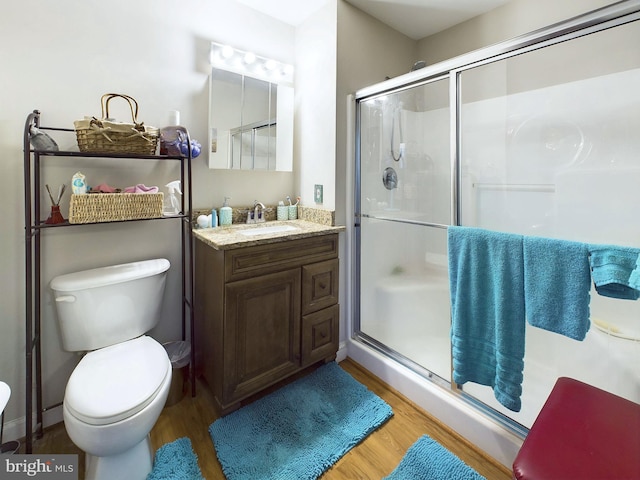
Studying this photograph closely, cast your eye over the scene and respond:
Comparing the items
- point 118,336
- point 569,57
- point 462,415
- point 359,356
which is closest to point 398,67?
point 569,57

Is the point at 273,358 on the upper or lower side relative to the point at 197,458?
upper

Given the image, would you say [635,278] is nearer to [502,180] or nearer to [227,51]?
[502,180]

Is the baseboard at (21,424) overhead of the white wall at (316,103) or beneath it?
beneath

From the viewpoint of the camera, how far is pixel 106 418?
41.3 inches

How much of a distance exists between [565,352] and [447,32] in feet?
7.46

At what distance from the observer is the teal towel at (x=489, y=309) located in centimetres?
118

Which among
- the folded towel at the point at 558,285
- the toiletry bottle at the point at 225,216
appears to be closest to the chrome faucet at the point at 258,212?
the toiletry bottle at the point at 225,216

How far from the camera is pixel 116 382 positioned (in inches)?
47.0

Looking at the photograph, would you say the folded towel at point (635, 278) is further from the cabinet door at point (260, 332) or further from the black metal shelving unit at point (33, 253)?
the black metal shelving unit at point (33, 253)

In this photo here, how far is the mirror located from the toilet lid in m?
1.11

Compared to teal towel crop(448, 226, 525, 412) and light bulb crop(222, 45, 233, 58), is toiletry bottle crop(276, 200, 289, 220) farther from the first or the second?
teal towel crop(448, 226, 525, 412)

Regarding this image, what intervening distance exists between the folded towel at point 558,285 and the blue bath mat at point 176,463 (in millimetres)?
1477

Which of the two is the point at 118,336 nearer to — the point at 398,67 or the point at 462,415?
the point at 462,415

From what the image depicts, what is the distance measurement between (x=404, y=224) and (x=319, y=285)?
2.27ft
